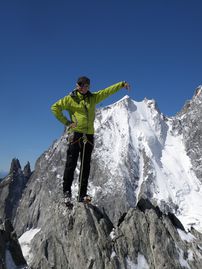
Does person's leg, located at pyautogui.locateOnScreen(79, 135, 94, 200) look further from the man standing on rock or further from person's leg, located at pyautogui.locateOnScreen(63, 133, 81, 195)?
person's leg, located at pyautogui.locateOnScreen(63, 133, 81, 195)

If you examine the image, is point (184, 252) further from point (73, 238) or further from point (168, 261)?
point (73, 238)

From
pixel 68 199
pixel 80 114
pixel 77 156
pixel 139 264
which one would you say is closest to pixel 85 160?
pixel 77 156

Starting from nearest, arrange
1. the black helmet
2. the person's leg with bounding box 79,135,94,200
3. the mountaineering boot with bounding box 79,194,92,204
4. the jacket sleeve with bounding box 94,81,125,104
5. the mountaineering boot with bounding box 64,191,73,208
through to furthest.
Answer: the black helmet, the jacket sleeve with bounding box 94,81,125,104, the person's leg with bounding box 79,135,94,200, the mountaineering boot with bounding box 64,191,73,208, the mountaineering boot with bounding box 79,194,92,204

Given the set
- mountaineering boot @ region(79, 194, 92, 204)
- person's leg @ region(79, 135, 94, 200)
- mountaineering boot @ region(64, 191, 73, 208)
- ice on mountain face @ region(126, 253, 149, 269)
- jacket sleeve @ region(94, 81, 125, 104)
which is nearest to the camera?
jacket sleeve @ region(94, 81, 125, 104)

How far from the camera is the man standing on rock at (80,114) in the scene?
2017 cm

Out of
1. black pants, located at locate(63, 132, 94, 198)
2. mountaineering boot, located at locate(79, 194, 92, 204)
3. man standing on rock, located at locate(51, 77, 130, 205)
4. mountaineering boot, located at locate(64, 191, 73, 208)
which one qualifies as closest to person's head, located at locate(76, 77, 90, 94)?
man standing on rock, located at locate(51, 77, 130, 205)

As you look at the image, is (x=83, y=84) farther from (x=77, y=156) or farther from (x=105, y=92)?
(x=77, y=156)

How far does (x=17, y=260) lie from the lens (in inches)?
1056

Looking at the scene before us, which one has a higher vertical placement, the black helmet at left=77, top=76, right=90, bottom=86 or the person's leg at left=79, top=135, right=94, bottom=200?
the black helmet at left=77, top=76, right=90, bottom=86

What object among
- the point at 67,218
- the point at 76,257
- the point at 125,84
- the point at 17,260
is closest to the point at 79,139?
the point at 125,84

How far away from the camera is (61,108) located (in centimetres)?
2050

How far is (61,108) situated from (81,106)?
109 centimetres

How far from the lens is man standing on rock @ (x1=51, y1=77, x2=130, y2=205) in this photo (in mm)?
20172

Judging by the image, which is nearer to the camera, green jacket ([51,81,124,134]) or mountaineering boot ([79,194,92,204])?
green jacket ([51,81,124,134])
